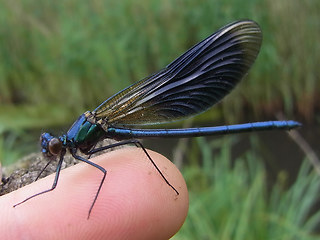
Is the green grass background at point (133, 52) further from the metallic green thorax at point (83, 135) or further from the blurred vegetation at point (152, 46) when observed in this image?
the metallic green thorax at point (83, 135)

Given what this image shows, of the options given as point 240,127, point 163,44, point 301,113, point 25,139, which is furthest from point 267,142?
point 240,127

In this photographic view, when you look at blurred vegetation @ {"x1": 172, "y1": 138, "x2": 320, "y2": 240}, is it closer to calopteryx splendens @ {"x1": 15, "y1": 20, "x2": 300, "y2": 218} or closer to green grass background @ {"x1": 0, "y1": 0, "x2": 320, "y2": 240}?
green grass background @ {"x1": 0, "y1": 0, "x2": 320, "y2": 240}

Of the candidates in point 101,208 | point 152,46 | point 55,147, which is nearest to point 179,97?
point 55,147

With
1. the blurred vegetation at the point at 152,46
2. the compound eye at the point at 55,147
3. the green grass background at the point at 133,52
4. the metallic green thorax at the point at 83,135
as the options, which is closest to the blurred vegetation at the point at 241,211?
the green grass background at the point at 133,52

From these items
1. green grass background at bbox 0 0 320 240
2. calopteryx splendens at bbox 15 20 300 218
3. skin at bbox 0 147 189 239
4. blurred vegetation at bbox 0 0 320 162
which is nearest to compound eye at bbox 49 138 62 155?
calopteryx splendens at bbox 15 20 300 218

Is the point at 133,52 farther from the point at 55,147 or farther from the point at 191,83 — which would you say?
the point at 55,147

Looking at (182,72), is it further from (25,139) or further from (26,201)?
(25,139)
